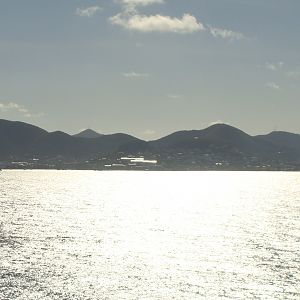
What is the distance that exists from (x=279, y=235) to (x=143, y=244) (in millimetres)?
40597

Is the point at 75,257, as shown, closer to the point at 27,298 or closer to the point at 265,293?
the point at 27,298

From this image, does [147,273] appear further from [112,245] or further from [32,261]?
[112,245]

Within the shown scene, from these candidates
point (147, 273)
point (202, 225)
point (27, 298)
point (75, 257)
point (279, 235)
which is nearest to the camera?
point (27, 298)

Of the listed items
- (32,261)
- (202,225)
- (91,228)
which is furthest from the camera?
(202,225)

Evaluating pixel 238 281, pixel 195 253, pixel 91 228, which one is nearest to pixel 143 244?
pixel 195 253

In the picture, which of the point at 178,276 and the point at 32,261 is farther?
the point at 32,261

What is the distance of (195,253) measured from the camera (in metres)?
124

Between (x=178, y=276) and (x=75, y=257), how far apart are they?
28.5 m

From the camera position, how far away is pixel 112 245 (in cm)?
13775

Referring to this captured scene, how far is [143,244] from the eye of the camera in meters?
140

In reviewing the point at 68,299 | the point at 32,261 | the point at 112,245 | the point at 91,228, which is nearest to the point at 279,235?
the point at 112,245

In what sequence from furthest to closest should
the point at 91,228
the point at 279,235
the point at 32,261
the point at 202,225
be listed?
the point at 202,225 < the point at 91,228 < the point at 279,235 < the point at 32,261

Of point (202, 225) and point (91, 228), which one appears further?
point (202, 225)

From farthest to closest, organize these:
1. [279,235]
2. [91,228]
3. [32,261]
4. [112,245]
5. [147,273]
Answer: [91,228], [279,235], [112,245], [32,261], [147,273]
